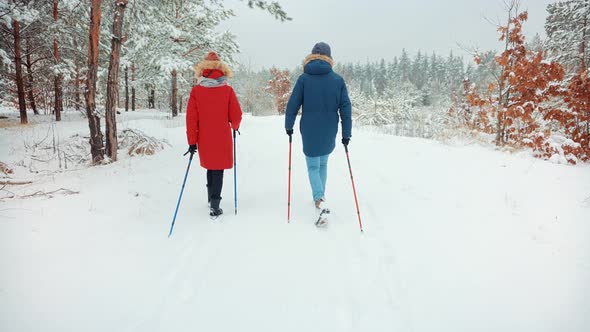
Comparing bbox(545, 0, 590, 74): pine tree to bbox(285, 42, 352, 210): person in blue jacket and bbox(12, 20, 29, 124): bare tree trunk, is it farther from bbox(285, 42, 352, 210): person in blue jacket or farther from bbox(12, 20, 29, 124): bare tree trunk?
bbox(12, 20, 29, 124): bare tree trunk

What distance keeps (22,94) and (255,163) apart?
13.6m

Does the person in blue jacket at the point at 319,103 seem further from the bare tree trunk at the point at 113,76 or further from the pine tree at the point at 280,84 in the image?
the pine tree at the point at 280,84

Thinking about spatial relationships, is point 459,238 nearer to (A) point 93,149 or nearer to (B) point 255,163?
(B) point 255,163

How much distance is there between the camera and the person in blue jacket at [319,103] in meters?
3.58

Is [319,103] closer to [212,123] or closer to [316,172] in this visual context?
[316,172]

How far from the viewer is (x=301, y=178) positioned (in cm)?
554

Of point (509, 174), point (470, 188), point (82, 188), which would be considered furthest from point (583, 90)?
point (82, 188)

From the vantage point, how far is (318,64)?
3531 millimetres

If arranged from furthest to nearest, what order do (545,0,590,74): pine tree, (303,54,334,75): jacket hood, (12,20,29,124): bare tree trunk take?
(12,20,29,124): bare tree trunk
(545,0,590,74): pine tree
(303,54,334,75): jacket hood

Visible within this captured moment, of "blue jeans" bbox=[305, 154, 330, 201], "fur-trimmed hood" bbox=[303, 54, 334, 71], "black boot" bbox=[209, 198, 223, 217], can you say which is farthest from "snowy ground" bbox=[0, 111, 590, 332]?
"fur-trimmed hood" bbox=[303, 54, 334, 71]

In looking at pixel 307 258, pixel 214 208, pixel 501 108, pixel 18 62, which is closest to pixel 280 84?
pixel 18 62

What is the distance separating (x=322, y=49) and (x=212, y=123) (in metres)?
1.69

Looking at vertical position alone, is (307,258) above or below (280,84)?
below

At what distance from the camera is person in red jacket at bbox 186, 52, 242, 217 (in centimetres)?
365
